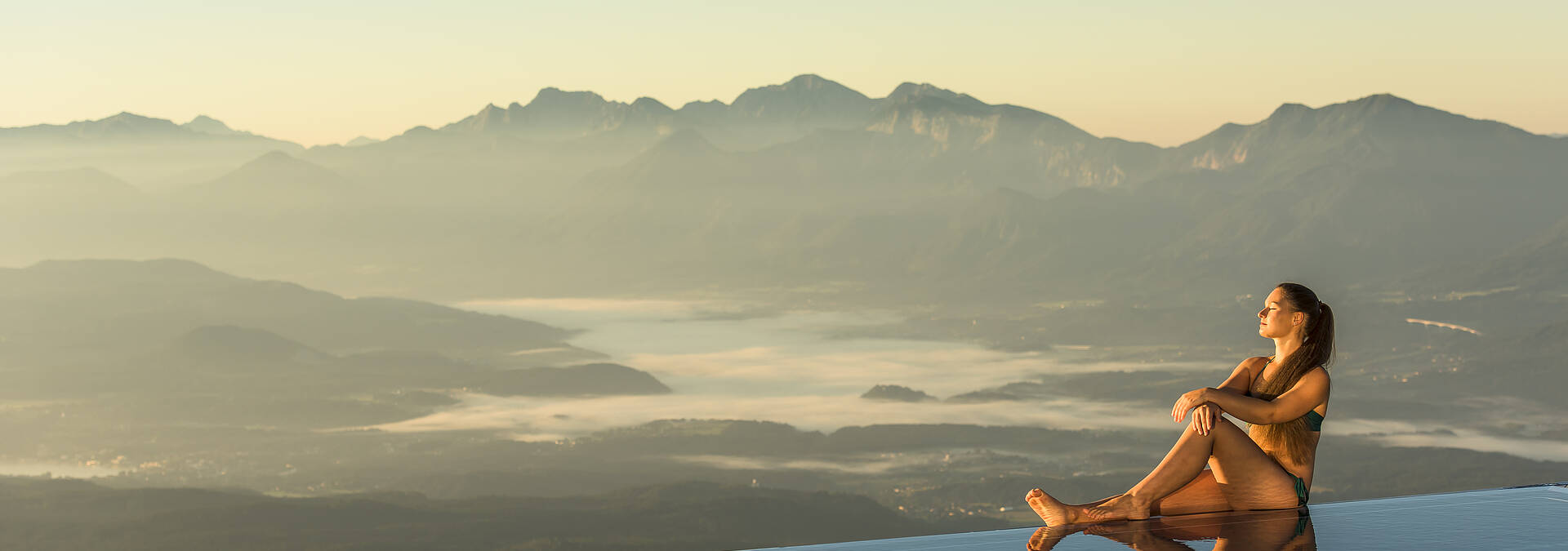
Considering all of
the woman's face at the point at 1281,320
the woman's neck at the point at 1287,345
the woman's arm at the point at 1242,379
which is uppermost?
the woman's face at the point at 1281,320

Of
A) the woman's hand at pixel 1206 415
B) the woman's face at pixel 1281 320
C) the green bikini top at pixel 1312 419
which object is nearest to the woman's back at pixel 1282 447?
the green bikini top at pixel 1312 419

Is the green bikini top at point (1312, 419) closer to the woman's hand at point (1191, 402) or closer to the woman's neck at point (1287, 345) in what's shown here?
the woman's neck at point (1287, 345)

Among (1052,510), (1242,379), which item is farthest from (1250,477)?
(1052,510)

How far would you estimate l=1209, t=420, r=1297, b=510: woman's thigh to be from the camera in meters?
5.91

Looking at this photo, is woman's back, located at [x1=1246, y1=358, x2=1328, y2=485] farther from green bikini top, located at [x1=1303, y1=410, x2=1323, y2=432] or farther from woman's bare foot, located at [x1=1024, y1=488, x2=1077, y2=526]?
woman's bare foot, located at [x1=1024, y1=488, x2=1077, y2=526]

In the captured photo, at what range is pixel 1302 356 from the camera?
5695 mm

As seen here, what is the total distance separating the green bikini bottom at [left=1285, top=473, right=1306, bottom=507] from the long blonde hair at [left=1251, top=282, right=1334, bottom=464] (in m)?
0.17

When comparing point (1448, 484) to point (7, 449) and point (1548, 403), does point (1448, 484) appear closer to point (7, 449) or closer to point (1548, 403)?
point (1548, 403)

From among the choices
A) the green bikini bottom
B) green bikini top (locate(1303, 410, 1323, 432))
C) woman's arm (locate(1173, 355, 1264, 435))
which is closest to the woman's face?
woman's arm (locate(1173, 355, 1264, 435))

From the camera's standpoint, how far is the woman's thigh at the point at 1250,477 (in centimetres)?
591

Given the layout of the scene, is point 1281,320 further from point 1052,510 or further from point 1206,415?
point 1052,510

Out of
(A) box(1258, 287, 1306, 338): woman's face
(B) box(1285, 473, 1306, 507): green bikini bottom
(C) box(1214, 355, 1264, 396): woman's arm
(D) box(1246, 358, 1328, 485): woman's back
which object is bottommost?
(B) box(1285, 473, 1306, 507): green bikini bottom

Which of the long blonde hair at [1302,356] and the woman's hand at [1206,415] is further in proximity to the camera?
the long blonde hair at [1302,356]

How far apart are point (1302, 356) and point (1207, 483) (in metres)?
0.85
